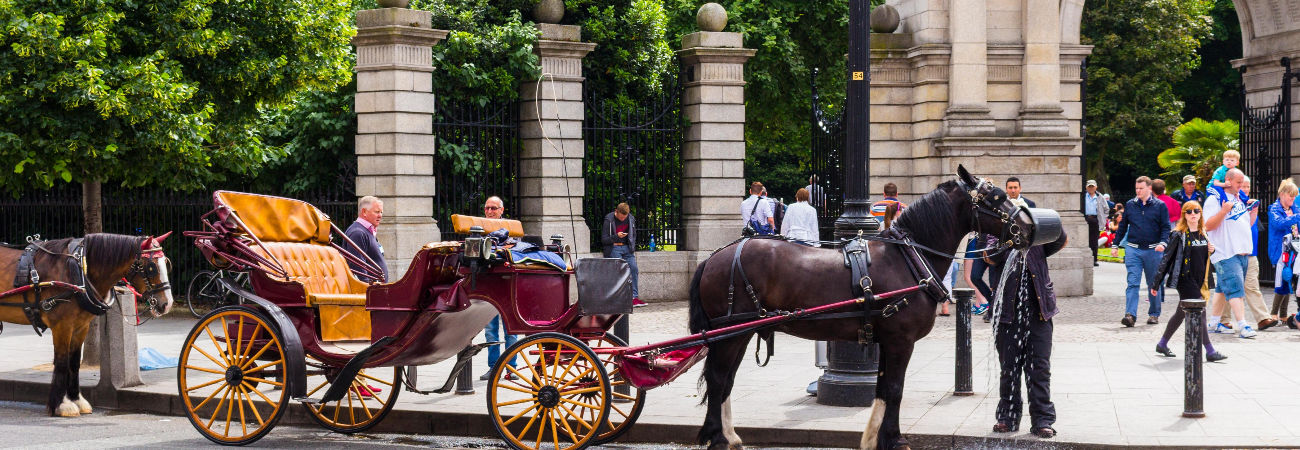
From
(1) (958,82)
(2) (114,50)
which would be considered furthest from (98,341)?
(1) (958,82)

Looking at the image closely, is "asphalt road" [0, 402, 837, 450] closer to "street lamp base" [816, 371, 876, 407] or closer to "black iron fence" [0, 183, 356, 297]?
"street lamp base" [816, 371, 876, 407]

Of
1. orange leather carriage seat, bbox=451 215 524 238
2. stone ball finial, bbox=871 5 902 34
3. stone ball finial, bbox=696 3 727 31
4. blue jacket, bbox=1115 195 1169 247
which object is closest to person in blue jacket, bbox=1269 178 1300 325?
blue jacket, bbox=1115 195 1169 247

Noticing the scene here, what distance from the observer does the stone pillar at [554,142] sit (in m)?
17.0

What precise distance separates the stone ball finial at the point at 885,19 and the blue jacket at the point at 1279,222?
6.83 m

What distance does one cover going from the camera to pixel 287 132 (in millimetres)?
18703

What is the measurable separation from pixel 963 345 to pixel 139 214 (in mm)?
12409

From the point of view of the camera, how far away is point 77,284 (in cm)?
959

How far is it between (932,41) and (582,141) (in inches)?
230

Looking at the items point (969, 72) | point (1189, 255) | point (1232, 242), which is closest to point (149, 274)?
point (1189, 255)

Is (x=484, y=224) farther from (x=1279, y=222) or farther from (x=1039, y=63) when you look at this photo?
(x=1039, y=63)

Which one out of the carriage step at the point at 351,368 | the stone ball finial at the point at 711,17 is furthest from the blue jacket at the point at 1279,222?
the carriage step at the point at 351,368

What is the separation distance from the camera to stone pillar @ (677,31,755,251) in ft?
58.6

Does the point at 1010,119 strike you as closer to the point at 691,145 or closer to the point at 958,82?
the point at 958,82

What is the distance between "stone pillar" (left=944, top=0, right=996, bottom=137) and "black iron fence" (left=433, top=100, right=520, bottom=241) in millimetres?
6583
